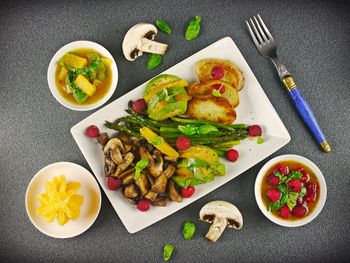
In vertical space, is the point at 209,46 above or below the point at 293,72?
above

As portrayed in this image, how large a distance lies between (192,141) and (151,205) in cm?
51

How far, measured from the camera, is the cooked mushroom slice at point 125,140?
3176 mm

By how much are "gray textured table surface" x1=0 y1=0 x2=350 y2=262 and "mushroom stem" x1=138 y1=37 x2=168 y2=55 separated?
0.10 m

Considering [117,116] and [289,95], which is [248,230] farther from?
[117,116]

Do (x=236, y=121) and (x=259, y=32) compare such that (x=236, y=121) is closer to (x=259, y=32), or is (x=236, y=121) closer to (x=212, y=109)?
(x=212, y=109)

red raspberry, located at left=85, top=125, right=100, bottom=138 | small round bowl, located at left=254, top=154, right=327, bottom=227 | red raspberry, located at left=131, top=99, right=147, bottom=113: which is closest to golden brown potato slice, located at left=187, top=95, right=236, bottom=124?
red raspberry, located at left=131, top=99, right=147, bottom=113

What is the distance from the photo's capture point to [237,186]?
331 cm

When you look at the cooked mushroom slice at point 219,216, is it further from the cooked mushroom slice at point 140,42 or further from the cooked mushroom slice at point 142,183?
the cooked mushroom slice at point 140,42

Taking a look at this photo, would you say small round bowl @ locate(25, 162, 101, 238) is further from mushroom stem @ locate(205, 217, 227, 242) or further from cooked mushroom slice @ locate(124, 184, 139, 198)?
mushroom stem @ locate(205, 217, 227, 242)

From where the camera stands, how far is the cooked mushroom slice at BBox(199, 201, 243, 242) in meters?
3.15

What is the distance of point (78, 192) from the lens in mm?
3242

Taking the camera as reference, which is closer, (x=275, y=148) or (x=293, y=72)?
(x=275, y=148)

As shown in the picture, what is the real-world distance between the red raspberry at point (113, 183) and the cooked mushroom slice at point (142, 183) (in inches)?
4.9

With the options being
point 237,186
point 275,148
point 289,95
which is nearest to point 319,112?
point 289,95
